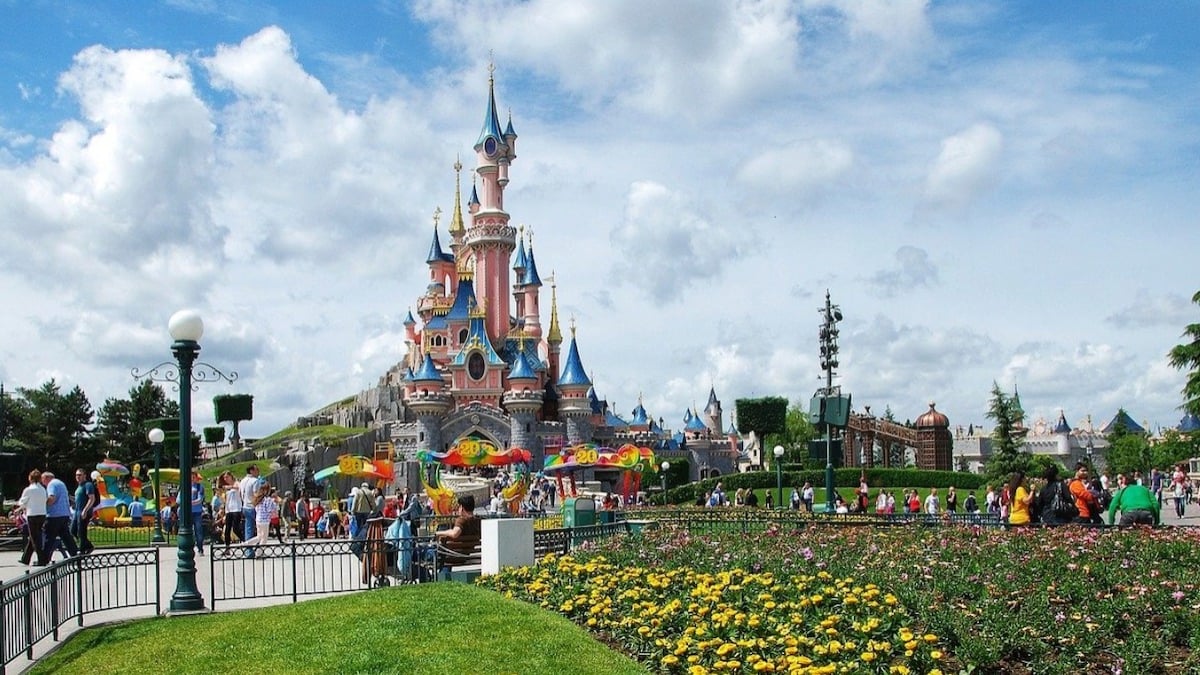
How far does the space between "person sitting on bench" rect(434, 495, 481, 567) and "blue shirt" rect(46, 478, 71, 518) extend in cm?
542

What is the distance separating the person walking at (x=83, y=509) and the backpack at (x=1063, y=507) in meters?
15.4

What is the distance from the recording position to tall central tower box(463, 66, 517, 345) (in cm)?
7969

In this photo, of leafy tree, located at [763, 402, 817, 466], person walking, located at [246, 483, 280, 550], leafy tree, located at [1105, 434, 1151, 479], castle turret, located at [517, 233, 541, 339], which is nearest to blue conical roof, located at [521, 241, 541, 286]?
castle turret, located at [517, 233, 541, 339]

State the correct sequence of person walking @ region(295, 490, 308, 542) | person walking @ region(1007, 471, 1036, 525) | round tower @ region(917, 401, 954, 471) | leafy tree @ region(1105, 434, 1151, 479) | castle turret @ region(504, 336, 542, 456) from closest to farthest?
person walking @ region(1007, 471, 1036, 525) → person walking @ region(295, 490, 308, 542) → round tower @ region(917, 401, 954, 471) → castle turret @ region(504, 336, 542, 456) → leafy tree @ region(1105, 434, 1151, 479)

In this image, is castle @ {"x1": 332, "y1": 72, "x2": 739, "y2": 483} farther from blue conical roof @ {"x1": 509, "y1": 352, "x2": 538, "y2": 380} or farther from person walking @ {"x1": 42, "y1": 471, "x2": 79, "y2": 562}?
person walking @ {"x1": 42, "y1": 471, "x2": 79, "y2": 562}

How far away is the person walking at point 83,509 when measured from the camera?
1950 cm

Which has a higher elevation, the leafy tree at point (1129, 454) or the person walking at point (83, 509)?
the person walking at point (83, 509)

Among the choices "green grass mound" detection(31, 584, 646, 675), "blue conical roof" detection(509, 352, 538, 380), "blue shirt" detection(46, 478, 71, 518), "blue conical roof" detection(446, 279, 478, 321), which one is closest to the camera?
"green grass mound" detection(31, 584, 646, 675)

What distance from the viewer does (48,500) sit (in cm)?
1623

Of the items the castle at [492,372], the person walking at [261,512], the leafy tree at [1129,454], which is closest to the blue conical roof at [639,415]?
the castle at [492,372]

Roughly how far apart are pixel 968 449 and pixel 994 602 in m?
104

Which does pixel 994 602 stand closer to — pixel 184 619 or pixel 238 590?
pixel 184 619

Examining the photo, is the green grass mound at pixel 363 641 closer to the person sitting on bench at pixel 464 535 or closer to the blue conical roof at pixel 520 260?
the person sitting on bench at pixel 464 535

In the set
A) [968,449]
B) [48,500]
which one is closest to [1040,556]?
[48,500]
